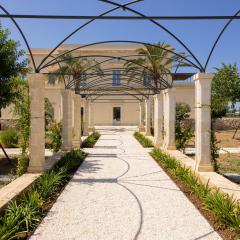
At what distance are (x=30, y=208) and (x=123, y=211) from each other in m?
1.54

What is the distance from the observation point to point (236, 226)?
490 centimetres

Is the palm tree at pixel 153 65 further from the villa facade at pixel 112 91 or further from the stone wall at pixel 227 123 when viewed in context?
the villa facade at pixel 112 91

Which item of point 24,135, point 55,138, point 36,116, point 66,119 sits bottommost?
point 55,138

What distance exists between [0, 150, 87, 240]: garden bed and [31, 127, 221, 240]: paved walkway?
15 centimetres

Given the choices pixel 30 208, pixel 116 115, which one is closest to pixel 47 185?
pixel 30 208

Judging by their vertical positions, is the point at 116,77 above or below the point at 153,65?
above

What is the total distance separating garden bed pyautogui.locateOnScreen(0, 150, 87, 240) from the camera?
4.94 m

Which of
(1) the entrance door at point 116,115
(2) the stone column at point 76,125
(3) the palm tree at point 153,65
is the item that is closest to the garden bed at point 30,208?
(3) the palm tree at point 153,65

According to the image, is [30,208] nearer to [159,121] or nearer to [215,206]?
[215,206]

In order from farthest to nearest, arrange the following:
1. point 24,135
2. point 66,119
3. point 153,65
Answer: point 153,65, point 66,119, point 24,135

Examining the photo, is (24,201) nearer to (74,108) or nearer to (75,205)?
(75,205)

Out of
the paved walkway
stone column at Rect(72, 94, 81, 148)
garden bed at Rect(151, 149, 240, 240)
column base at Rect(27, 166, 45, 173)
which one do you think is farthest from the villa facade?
garden bed at Rect(151, 149, 240, 240)

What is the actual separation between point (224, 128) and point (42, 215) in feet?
96.6

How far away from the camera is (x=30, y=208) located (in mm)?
5840
